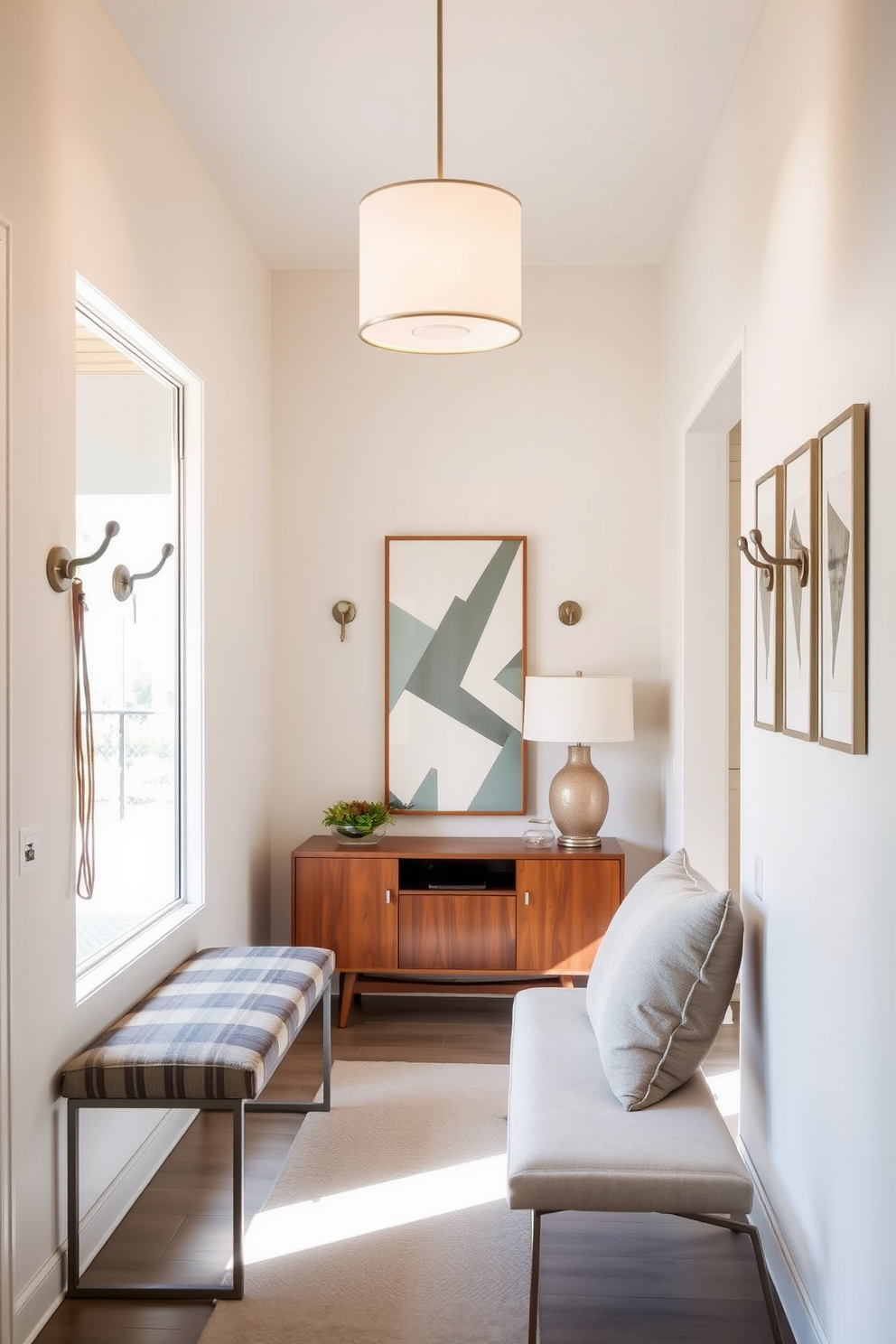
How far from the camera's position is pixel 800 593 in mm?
2109

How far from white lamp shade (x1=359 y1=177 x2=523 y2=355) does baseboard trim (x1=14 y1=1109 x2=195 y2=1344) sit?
207 centimetres

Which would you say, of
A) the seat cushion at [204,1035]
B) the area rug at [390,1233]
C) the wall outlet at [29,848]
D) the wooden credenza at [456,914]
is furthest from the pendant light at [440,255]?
the wooden credenza at [456,914]

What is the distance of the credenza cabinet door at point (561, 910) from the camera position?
3.90m

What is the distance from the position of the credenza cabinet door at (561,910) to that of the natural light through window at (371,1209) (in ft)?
3.75

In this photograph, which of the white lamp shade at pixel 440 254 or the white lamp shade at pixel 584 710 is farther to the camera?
the white lamp shade at pixel 584 710

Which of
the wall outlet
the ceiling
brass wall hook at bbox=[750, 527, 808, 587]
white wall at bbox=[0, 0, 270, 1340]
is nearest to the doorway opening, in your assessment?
the ceiling

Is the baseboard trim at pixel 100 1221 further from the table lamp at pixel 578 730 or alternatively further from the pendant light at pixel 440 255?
the pendant light at pixel 440 255

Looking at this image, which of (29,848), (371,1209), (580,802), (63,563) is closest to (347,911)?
(580,802)

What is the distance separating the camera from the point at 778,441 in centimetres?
237

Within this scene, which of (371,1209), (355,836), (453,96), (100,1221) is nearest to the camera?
(100,1221)

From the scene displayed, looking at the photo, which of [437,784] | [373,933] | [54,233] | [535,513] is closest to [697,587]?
[535,513]

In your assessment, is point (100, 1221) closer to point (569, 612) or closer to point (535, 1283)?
point (535, 1283)

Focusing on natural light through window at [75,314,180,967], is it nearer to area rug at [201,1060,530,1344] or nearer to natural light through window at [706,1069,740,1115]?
area rug at [201,1060,530,1344]

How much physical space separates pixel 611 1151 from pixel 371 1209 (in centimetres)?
90
